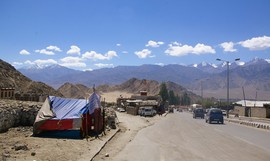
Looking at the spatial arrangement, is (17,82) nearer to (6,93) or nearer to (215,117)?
(6,93)

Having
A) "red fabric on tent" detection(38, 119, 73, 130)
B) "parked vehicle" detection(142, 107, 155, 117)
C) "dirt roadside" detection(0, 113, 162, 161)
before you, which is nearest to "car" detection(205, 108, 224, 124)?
"parked vehicle" detection(142, 107, 155, 117)

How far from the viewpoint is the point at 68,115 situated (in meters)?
22.8

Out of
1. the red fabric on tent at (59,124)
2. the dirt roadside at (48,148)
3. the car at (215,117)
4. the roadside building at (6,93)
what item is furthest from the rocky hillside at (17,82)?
the dirt roadside at (48,148)

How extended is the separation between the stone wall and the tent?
4.53 ft

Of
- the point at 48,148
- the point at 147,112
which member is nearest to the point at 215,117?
the point at 147,112

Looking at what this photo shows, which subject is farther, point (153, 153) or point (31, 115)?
point (31, 115)

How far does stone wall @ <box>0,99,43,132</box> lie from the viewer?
20625 millimetres

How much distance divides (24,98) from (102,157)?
22.9 metres

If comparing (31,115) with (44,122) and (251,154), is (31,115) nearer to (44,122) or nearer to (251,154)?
(44,122)

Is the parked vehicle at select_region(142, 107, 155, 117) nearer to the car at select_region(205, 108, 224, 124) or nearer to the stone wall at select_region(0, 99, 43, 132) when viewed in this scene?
the car at select_region(205, 108, 224, 124)

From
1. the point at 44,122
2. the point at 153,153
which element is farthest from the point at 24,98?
the point at 153,153

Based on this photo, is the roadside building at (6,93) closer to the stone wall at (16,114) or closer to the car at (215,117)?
the stone wall at (16,114)

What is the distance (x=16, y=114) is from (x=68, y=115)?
9.95 ft

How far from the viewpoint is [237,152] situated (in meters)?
17.5
